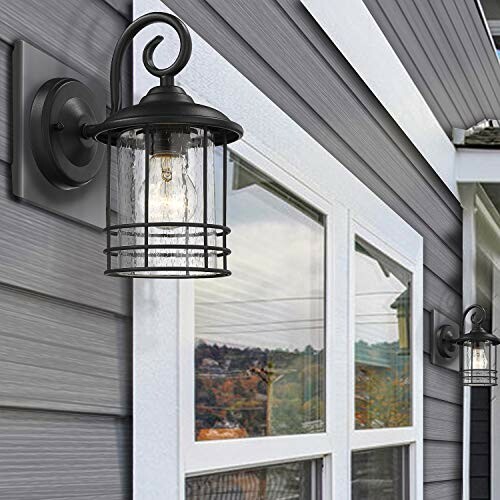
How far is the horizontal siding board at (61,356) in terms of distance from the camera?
48.3 inches

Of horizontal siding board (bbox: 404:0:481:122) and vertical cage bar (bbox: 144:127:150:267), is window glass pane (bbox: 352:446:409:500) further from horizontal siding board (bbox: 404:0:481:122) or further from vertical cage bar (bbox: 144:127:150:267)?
vertical cage bar (bbox: 144:127:150:267)

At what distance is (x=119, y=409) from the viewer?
144 cm

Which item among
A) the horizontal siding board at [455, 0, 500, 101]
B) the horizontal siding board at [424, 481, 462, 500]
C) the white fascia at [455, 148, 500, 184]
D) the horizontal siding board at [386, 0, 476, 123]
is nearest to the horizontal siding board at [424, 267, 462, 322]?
the white fascia at [455, 148, 500, 184]

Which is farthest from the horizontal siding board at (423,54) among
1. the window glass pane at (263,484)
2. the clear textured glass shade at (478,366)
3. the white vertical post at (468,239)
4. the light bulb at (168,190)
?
the light bulb at (168,190)

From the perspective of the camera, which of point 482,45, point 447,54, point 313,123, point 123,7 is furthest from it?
point 482,45

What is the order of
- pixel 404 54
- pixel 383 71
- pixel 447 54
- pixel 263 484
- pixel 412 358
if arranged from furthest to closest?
pixel 447 54
pixel 404 54
pixel 412 358
pixel 383 71
pixel 263 484

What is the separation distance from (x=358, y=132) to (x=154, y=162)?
1.78m

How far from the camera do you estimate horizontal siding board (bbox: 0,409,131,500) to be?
1.21 meters

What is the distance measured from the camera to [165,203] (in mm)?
1255

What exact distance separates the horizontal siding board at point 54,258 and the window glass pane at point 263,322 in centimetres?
30

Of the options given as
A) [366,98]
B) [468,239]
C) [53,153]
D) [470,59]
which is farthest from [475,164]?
[53,153]

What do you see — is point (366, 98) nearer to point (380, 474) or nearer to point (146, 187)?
point (380, 474)

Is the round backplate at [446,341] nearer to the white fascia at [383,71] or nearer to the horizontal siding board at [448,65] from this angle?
the white fascia at [383,71]

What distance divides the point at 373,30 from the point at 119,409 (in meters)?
1.85
